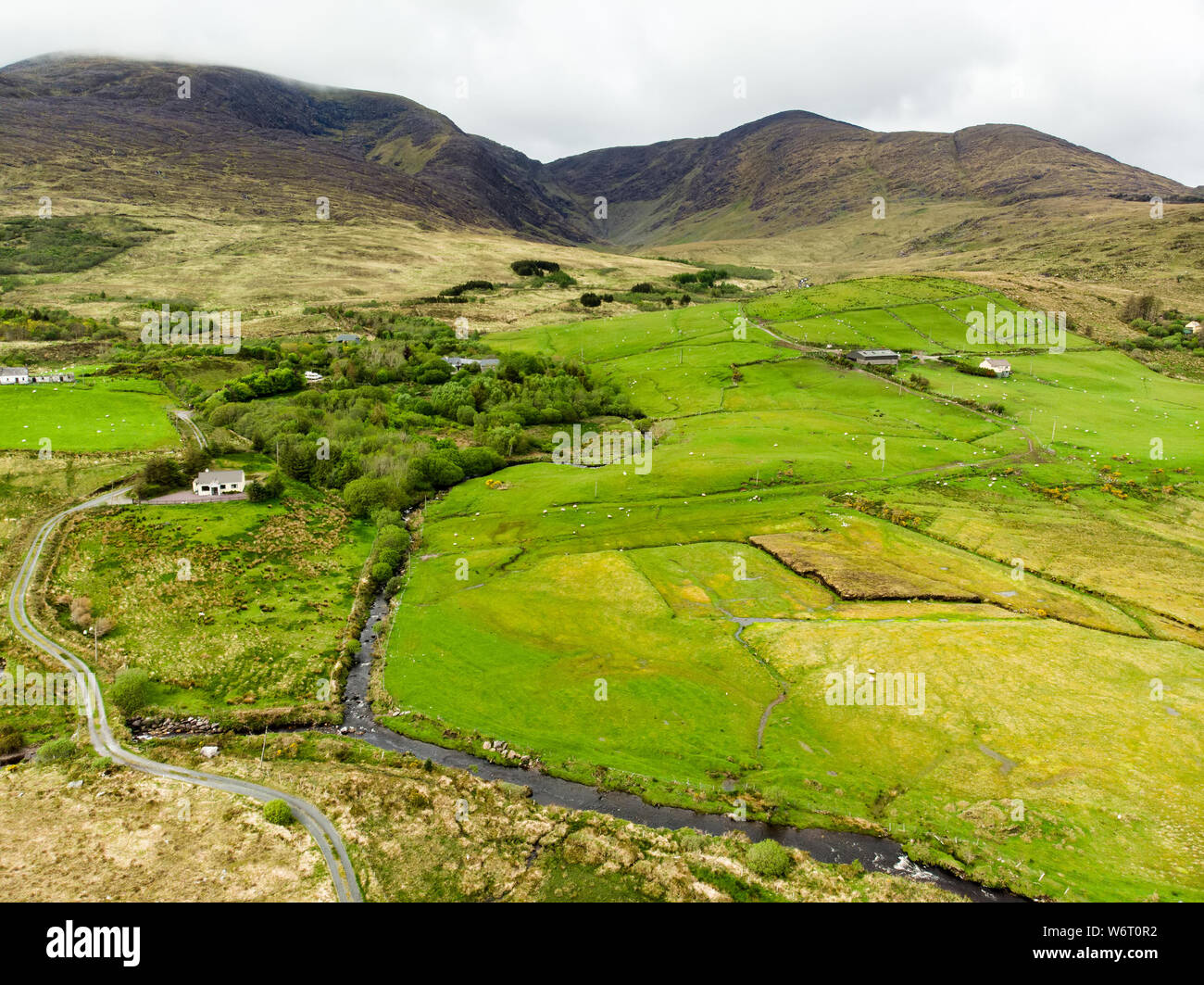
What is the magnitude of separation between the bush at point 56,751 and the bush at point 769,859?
48.6 meters

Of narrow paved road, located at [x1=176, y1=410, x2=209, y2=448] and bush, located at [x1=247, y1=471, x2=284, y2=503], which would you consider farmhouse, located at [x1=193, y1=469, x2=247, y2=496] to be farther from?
narrow paved road, located at [x1=176, y1=410, x2=209, y2=448]

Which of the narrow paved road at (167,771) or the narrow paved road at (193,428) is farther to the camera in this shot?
the narrow paved road at (193,428)

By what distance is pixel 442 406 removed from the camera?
474 ft

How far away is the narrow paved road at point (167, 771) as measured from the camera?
133 ft

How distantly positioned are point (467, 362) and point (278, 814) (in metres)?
140

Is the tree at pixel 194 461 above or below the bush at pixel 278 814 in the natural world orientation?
above

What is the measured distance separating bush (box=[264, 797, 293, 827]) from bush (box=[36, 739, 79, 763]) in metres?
17.2

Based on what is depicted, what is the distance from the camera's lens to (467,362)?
172 meters

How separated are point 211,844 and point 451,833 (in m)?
14.7

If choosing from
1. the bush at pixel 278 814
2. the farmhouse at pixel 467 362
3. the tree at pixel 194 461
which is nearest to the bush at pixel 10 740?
the bush at pixel 278 814

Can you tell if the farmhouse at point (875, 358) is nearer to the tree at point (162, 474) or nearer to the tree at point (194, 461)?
the tree at point (194, 461)

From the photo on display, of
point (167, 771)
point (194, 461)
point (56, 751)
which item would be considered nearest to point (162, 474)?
point (194, 461)

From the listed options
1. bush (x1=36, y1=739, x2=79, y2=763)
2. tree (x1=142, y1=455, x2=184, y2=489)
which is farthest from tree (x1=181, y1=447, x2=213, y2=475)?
bush (x1=36, y1=739, x2=79, y2=763)
